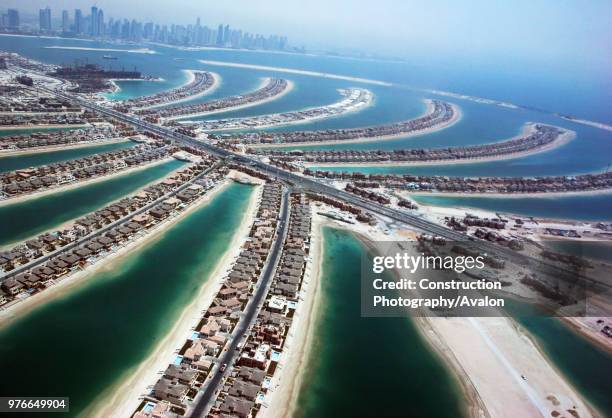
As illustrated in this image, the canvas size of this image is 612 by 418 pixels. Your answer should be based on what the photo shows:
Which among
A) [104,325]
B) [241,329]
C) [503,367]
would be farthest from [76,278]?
[503,367]

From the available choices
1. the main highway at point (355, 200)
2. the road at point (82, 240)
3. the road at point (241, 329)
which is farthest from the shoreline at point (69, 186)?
the road at point (241, 329)

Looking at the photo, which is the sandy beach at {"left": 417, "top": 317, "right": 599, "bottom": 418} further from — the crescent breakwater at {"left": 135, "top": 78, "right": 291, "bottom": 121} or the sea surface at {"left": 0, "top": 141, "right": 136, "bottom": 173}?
the crescent breakwater at {"left": 135, "top": 78, "right": 291, "bottom": 121}

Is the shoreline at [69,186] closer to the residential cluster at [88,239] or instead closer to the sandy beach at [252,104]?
the residential cluster at [88,239]

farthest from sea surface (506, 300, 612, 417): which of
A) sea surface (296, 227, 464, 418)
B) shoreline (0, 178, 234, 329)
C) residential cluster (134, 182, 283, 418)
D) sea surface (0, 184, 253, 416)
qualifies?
shoreline (0, 178, 234, 329)

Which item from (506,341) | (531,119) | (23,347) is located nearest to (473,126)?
(531,119)

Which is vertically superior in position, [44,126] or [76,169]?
[44,126]

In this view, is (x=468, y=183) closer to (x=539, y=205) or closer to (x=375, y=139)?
(x=539, y=205)
